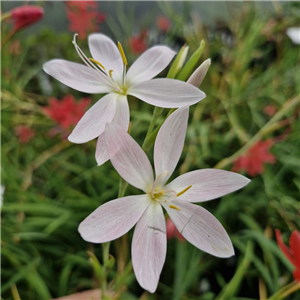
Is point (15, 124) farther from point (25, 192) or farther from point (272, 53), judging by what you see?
point (272, 53)

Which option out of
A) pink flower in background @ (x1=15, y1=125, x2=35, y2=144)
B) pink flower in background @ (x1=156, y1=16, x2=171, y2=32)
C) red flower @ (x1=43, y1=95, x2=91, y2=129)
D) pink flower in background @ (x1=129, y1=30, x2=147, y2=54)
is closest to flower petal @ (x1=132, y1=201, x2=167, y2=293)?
red flower @ (x1=43, y1=95, x2=91, y2=129)

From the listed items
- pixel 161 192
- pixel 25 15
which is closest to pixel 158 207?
pixel 161 192

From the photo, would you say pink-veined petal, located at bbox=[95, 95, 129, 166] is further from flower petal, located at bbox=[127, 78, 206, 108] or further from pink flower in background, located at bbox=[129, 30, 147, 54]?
pink flower in background, located at bbox=[129, 30, 147, 54]

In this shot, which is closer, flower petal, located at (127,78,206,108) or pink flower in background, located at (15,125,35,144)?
flower petal, located at (127,78,206,108)

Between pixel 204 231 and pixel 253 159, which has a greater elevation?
pixel 204 231

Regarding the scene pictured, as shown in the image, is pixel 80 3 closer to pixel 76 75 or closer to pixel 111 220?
pixel 76 75

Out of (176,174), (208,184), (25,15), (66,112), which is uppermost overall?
(25,15)

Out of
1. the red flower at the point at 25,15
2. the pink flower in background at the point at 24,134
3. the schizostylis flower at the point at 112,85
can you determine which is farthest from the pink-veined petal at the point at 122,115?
the pink flower in background at the point at 24,134
